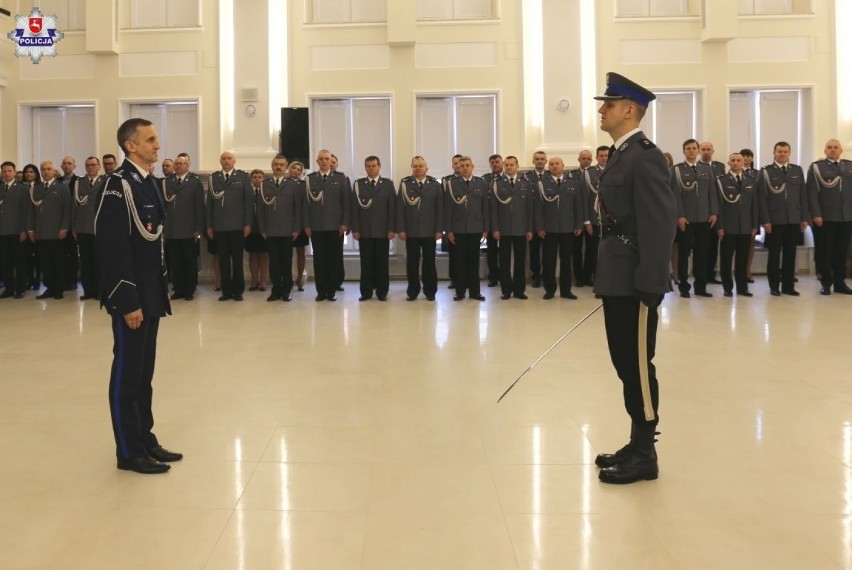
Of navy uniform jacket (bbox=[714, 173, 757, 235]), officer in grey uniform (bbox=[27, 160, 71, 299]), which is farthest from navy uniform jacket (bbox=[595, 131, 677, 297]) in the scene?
officer in grey uniform (bbox=[27, 160, 71, 299])

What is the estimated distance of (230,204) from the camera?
360 inches

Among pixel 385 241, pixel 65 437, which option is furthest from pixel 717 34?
pixel 65 437

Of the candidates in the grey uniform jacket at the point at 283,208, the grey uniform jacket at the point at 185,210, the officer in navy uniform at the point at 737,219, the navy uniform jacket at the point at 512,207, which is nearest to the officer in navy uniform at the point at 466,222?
the navy uniform jacket at the point at 512,207

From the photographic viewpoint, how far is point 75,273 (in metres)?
10.2

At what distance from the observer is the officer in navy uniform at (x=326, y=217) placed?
891 cm

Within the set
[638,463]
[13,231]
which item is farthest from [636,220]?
[13,231]

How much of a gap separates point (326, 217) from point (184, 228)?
5.50 feet

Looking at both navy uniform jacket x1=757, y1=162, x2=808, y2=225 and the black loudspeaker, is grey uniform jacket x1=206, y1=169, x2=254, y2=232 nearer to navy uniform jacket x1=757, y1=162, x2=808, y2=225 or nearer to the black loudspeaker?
the black loudspeaker

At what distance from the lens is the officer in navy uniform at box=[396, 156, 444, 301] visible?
29.4 ft

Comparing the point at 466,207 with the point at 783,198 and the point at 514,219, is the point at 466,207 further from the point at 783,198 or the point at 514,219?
the point at 783,198

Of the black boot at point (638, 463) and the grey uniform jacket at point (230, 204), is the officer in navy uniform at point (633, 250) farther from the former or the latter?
the grey uniform jacket at point (230, 204)

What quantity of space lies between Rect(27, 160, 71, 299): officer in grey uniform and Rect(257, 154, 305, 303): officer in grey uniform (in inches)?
94.6

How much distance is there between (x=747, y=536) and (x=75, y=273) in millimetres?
9431

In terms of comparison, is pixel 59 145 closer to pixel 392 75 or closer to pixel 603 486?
pixel 392 75
